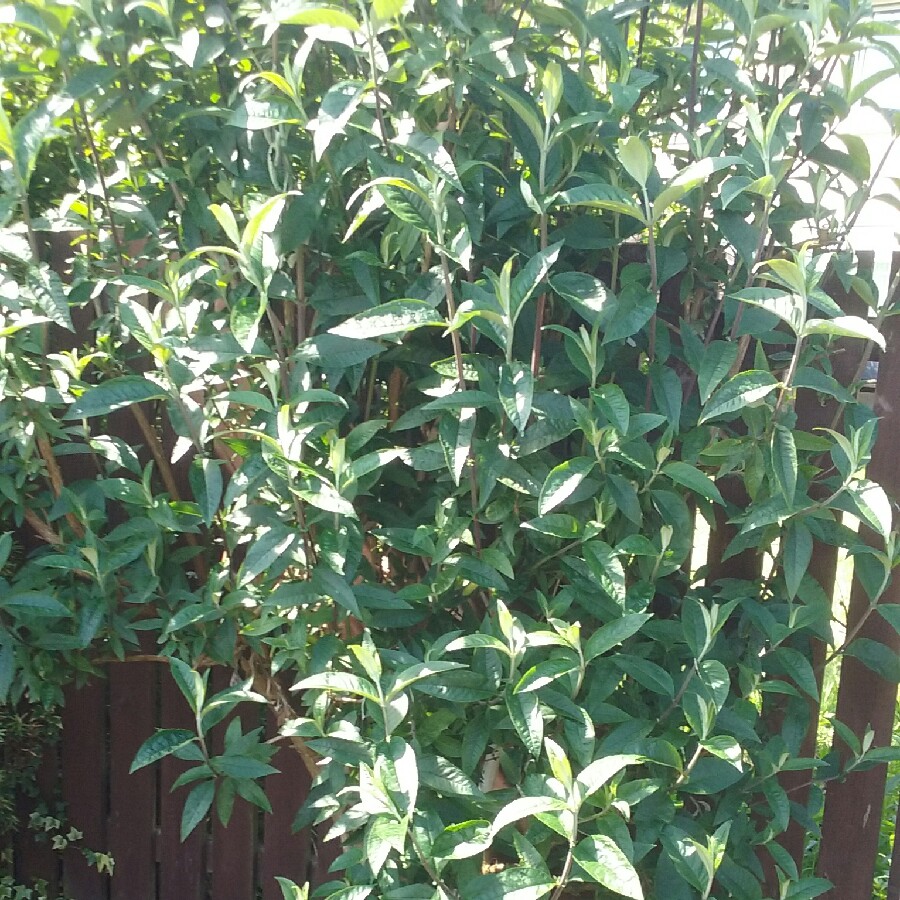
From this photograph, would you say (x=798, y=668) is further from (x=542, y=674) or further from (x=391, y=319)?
(x=391, y=319)

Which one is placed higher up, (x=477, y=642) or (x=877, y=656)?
(x=477, y=642)

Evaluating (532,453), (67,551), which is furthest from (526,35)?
(67,551)

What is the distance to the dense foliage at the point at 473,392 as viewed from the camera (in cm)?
155

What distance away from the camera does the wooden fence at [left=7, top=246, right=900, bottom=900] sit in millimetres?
2096

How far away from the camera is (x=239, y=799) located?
8.45ft

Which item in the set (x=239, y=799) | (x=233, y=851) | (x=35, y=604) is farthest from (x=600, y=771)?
(x=233, y=851)

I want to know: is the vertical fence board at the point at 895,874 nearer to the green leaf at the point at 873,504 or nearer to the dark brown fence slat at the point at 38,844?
the green leaf at the point at 873,504

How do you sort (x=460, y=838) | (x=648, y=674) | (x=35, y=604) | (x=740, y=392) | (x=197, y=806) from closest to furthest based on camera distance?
1. (x=460, y=838)
2. (x=740, y=392)
3. (x=648, y=674)
4. (x=197, y=806)
5. (x=35, y=604)

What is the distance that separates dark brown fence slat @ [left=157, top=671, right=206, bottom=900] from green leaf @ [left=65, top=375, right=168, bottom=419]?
1.21 m

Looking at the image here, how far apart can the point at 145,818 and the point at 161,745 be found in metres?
1.24

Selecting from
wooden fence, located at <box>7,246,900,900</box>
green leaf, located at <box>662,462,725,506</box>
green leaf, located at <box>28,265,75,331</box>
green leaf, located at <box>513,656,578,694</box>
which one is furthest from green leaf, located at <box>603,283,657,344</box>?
green leaf, located at <box>28,265,75,331</box>

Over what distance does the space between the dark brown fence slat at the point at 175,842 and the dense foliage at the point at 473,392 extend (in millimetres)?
590

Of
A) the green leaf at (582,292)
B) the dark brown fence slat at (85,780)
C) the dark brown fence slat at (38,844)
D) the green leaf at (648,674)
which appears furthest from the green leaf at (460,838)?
the dark brown fence slat at (38,844)

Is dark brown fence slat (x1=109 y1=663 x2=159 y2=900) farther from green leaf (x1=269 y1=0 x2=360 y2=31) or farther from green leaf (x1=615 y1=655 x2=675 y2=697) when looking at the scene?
green leaf (x1=269 y1=0 x2=360 y2=31)
